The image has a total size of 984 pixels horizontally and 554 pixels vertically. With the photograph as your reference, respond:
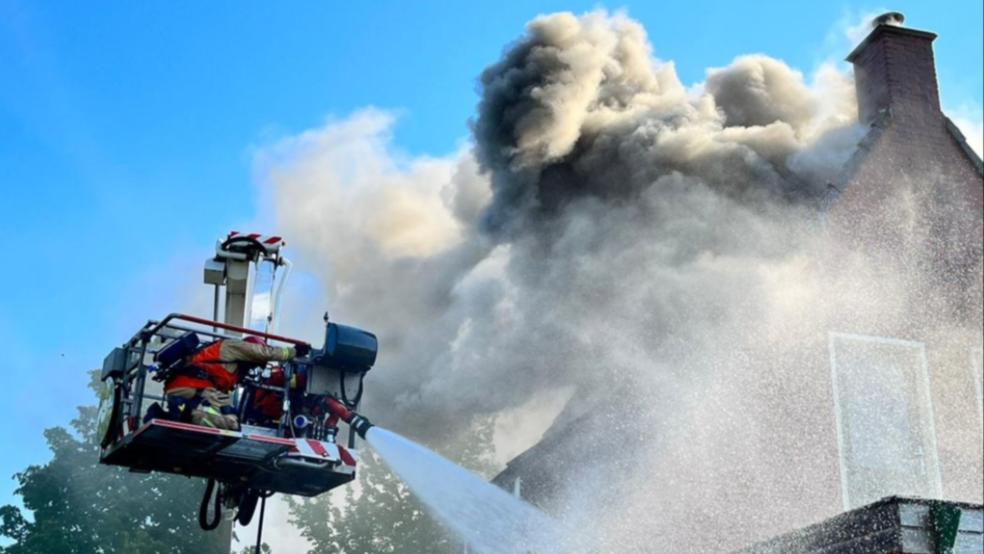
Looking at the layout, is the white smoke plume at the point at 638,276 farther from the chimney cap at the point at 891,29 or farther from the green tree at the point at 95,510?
the green tree at the point at 95,510

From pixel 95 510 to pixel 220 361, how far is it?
1572 cm

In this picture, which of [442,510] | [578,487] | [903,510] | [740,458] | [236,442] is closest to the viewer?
[903,510]

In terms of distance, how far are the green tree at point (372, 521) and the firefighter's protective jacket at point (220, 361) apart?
1483cm

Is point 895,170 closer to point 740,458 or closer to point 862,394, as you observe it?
point 862,394

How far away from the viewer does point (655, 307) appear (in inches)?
439

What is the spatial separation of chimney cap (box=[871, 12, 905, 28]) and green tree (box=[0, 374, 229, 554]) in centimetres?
1487

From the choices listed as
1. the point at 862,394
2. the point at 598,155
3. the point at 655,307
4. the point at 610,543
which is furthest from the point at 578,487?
the point at 598,155

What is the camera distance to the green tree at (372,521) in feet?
72.2

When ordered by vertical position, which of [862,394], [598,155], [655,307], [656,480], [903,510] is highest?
[598,155]

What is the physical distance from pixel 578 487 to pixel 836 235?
3729 millimetres

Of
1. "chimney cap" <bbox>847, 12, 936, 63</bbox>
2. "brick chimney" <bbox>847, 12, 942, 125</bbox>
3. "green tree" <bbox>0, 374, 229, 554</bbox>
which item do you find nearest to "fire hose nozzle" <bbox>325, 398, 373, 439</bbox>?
"brick chimney" <bbox>847, 12, 942, 125</bbox>

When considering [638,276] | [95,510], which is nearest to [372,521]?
[95,510]

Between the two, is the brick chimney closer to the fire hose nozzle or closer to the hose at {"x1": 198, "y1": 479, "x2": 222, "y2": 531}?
the fire hose nozzle

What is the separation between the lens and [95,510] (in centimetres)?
2116
